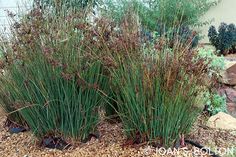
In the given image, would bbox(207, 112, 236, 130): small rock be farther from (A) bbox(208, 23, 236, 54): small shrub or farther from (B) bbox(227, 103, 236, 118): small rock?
(A) bbox(208, 23, 236, 54): small shrub

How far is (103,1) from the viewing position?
7.65 m

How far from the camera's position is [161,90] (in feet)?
10.1

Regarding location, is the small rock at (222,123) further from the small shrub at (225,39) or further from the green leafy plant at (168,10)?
the small shrub at (225,39)

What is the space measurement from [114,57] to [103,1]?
15.1 feet

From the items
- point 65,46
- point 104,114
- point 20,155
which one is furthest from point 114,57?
point 20,155

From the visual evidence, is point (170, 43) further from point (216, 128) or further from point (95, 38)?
point (216, 128)

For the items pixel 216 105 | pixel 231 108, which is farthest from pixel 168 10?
pixel 216 105

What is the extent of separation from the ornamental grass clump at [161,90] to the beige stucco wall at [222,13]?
211 inches

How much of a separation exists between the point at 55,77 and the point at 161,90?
76cm

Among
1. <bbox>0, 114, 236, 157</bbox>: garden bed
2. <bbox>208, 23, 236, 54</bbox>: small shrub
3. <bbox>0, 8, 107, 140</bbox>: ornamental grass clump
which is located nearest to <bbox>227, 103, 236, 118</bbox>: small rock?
<bbox>0, 114, 236, 157</bbox>: garden bed

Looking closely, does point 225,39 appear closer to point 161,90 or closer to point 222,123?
point 222,123

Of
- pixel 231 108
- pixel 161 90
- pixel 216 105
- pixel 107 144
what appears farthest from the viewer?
pixel 231 108

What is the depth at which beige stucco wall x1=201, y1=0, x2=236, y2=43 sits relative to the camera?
8.37 metres

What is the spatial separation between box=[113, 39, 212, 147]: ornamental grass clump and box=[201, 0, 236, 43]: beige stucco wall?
17.6 feet
